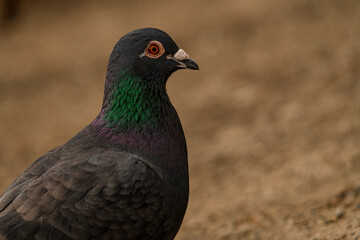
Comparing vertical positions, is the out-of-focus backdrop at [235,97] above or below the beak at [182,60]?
above

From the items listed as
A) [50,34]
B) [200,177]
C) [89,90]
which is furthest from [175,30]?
[200,177]

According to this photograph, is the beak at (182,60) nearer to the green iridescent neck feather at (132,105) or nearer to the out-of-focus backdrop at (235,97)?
the green iridescent neck feather at (132,105)

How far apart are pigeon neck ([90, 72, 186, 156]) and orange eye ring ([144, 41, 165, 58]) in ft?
0.77

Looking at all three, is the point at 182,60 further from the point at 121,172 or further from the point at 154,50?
the point at 121,172

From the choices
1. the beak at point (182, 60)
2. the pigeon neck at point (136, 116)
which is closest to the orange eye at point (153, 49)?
the beak at point (182, 60)

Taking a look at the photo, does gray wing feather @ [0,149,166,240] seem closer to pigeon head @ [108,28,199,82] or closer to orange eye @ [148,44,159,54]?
pigeon head @ [108,28,199,82]

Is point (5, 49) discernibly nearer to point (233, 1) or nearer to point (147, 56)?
point (233, 1)

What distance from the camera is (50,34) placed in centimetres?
1619

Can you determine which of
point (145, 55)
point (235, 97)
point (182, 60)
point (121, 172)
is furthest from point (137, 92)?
point (235, 97)

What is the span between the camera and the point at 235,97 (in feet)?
34.2

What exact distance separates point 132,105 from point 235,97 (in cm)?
632

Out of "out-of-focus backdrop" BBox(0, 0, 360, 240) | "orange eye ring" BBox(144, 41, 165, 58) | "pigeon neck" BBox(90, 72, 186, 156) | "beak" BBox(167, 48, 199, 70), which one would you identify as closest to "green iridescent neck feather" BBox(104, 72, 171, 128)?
"pigeon neck" BBox(90, 72, 186, 156)

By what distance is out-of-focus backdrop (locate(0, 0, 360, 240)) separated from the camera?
21.0ft

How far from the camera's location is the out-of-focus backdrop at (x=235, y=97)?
252 inches
